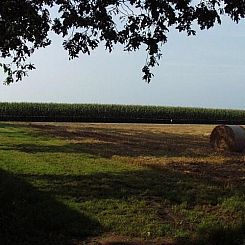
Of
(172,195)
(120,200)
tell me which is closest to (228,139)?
(172,195)

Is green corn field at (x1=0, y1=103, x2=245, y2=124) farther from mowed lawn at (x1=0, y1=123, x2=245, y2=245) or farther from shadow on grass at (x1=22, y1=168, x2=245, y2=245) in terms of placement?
shadow on grass at (x1=22, y1=168, x2=245, y2=245)

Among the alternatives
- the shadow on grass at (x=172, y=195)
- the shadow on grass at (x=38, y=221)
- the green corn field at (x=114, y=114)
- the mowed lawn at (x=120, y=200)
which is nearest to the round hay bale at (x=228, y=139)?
the mowed lawn at (x=120, y=200)

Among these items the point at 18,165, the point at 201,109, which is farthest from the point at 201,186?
the point at 201,109

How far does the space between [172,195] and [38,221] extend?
A: 3097 millimetres

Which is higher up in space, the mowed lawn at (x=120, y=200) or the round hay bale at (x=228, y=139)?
the round hay bale at (x=228, y=139)

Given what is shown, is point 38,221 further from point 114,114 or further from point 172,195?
point 114,114

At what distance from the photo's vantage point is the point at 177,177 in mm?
11953

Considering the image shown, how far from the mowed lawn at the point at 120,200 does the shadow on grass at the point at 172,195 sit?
1 cm

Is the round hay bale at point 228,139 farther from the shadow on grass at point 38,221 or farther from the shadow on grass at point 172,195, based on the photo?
the shadow on grass at point 38,221

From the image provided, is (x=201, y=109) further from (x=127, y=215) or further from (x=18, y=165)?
(x=127, y=215)

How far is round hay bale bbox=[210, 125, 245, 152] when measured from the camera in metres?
19.2

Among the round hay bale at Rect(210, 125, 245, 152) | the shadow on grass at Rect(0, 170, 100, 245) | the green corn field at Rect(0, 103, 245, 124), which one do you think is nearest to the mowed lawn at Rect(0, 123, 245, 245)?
the shadow on grass at Rect(0, 170, 100, 245)

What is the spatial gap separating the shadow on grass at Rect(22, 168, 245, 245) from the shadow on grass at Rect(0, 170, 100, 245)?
73 centimetres

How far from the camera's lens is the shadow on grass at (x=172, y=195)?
23.9ft
